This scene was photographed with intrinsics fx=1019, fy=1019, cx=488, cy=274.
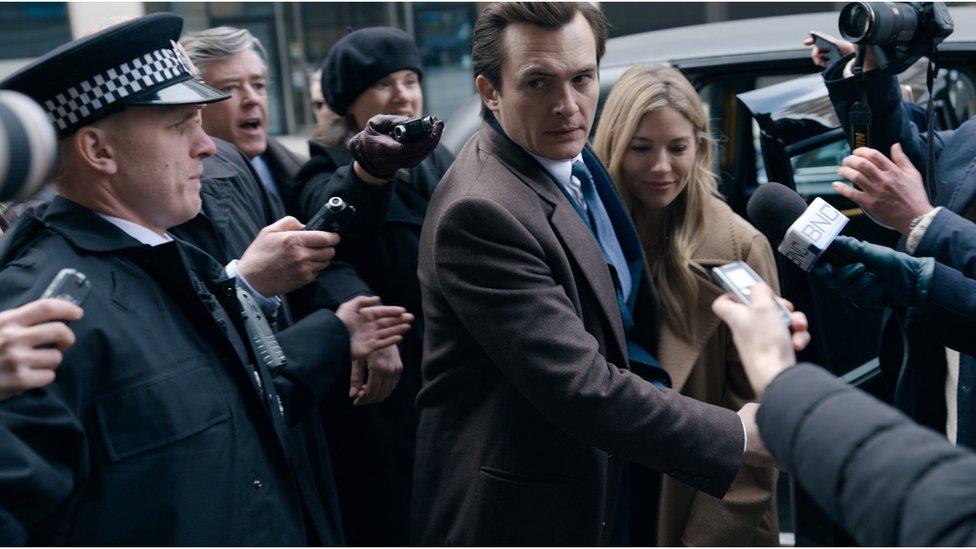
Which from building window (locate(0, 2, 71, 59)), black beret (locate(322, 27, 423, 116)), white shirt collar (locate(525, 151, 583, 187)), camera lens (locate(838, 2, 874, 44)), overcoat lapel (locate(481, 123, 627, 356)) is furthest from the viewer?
building window (locate(0, 2, 71, 59))

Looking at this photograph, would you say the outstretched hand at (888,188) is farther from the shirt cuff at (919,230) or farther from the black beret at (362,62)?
the black beret at (362,62)

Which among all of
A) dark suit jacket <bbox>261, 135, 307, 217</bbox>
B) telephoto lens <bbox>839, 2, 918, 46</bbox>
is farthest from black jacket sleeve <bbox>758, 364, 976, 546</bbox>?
dark suit jacket <bbox>261, 135, 307, 217</bbox>

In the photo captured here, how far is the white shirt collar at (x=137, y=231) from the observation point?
1.69 m

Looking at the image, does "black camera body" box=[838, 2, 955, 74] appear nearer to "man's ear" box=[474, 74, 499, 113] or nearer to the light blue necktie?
the light blue necktie

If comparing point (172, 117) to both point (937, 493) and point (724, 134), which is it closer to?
point (937, 493)

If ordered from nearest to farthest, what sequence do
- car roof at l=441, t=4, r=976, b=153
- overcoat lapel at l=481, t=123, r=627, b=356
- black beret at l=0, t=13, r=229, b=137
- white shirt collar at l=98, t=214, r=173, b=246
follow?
black beret at l=0, t=13, r=229, b=137 → white shirt collar at l=98, t=214, r=173, b=246 → overcoat lapel at l=481, t=123, r=627, b=356 → car roof at l=441, t=4, r=976, b=153

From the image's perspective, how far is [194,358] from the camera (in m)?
1.65

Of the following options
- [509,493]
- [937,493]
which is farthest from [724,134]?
[937,493]

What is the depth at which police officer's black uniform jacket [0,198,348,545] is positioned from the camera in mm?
1431

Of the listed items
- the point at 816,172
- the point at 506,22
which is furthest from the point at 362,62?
the point at 816,172

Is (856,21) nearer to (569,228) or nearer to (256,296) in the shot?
(569,228)

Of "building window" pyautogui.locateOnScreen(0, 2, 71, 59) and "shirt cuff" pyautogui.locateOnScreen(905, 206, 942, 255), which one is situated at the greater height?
"shirt cuff" pyautogui.locateOnScreen(905, 206, 942, 255)

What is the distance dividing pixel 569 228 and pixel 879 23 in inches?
38.9

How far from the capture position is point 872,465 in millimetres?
1104
